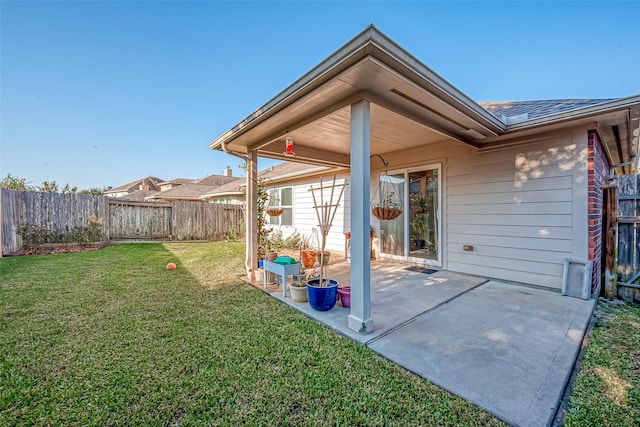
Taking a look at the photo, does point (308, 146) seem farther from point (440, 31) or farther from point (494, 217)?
point (440, 31)

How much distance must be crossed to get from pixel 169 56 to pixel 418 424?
32.9ft

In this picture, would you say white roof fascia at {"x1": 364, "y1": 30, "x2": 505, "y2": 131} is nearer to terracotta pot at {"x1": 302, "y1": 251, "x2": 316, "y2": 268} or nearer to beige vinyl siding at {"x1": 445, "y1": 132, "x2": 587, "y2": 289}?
beige vinyl siding at {"x1": 445, "y1": 132, "x2": 587, "y2": 289}

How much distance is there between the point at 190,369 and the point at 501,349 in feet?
9.29

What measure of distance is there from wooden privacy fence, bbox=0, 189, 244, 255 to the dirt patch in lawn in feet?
0.86

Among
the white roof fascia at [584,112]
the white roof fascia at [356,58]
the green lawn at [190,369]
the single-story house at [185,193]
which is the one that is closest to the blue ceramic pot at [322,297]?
the green lawn at [190,369]

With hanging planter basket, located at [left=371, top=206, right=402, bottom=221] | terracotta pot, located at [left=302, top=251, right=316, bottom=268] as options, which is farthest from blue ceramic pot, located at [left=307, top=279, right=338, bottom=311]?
terracotta pot, located at [left=302, top=251, right=316, bottom=268]

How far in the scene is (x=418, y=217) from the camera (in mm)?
6020

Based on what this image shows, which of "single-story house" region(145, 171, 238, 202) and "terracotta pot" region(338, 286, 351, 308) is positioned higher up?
"single-story house" region(145, 171, 238, 202)

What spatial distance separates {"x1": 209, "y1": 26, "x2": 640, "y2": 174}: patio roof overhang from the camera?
2447 mm

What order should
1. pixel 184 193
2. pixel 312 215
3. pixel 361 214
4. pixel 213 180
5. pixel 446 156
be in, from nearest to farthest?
pixel 361 214 < pixel 446 156 < pixel 312 215 < pixel 184 193 < pixel 213 180

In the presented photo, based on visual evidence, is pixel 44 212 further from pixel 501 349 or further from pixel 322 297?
pixel 501 349

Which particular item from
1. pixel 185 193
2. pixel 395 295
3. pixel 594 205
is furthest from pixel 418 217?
pixel 185 193

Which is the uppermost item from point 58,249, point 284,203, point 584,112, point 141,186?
point 141,186

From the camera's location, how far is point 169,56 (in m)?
7.85
